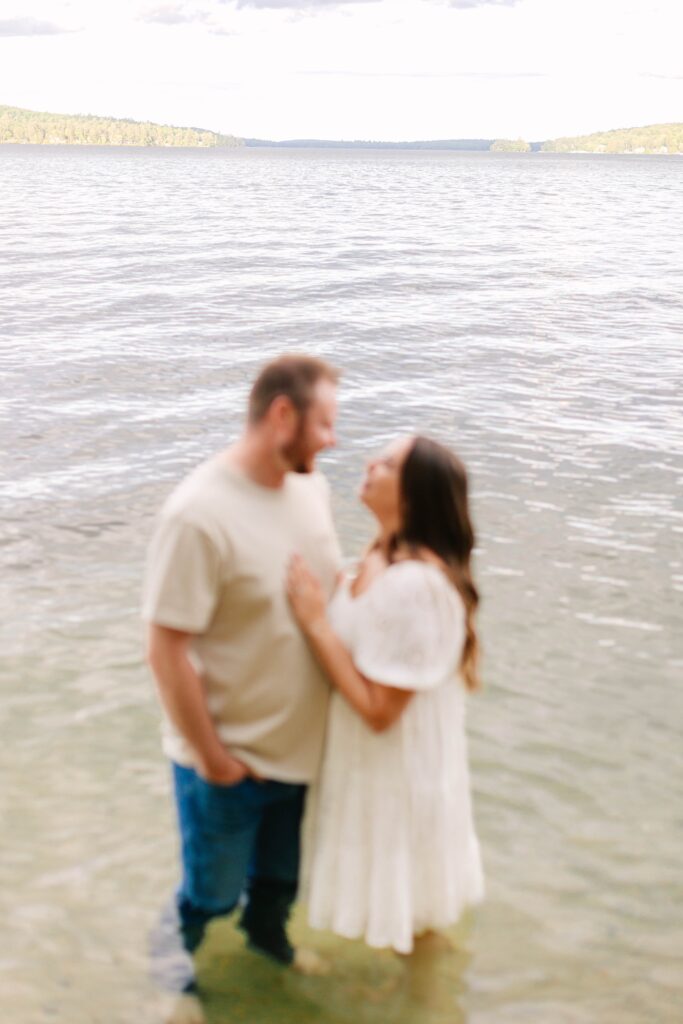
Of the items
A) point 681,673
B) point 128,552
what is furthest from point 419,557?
point 128,552

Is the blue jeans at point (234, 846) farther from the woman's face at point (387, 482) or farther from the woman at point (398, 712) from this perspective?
the woman's face at point (387, 482)

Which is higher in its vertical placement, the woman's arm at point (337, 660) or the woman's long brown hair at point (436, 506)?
the woman's long brown hair at point (436, 506)

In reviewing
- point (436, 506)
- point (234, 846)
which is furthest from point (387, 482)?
point (234, 846)

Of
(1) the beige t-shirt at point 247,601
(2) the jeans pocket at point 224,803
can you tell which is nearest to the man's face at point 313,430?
(1) the beige t-shirt at point 247,601

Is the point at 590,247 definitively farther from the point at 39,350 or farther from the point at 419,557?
the point at 419,557

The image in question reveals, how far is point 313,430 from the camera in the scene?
3574 millimetres

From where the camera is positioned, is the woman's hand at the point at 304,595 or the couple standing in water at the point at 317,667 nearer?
the couple standing in water at the point at 317,667

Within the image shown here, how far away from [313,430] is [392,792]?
1.20m

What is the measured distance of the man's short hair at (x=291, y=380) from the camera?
3541 millimetres

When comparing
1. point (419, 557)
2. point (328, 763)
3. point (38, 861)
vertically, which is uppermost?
point (419, 557)

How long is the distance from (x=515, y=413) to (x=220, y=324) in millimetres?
8822

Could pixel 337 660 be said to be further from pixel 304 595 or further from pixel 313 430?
pixel 313 430

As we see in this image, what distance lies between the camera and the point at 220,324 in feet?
75.0

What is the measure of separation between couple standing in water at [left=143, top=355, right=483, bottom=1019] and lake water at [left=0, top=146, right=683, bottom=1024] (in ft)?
3.48
